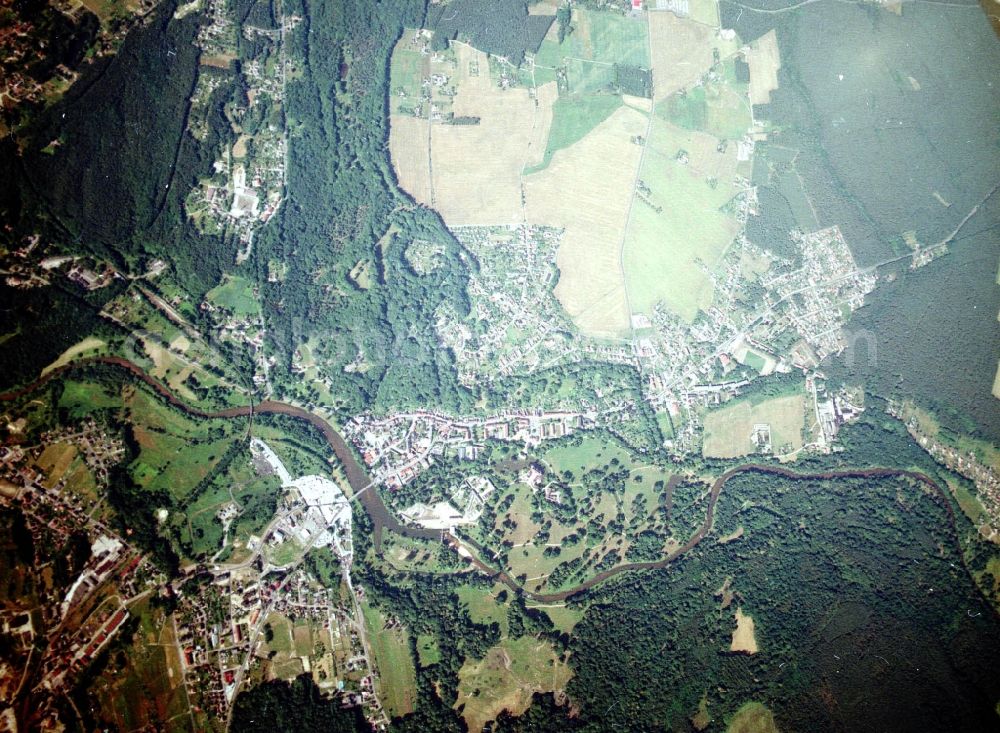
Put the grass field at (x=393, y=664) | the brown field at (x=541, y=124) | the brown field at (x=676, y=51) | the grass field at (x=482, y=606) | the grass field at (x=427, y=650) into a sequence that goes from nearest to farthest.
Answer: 1. the grass field at (x=393, y=664)
2. the grass field at (x=427, y=650)
3. the grass field at (x=482, y=606)
4. the brown field at (x=541, y=124)
5. the brown field at (x=676, y=51)

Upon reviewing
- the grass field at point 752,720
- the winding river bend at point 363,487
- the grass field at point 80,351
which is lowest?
the grass field at point 752,720

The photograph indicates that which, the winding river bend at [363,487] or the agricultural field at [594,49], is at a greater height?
the agricultural field at [594,49]

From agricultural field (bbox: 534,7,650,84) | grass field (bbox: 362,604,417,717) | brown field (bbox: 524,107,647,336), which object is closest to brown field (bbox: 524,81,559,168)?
brown field (bbox: 524,107,647,336)

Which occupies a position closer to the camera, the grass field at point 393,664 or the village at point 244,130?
the grass field at point 393,664

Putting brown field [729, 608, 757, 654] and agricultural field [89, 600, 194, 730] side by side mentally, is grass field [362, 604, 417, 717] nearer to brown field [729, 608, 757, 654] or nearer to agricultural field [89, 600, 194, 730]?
agricultural field [89, 600, 194, 730]

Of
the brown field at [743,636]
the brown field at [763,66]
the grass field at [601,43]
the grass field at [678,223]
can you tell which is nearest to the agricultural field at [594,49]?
the grass field at [601,43]

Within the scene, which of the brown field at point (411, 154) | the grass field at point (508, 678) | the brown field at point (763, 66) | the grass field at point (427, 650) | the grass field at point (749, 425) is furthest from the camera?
the brown field at point (763, 66)

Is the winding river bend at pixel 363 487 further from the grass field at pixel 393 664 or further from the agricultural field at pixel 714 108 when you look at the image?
the agricultural field at pixel 714 108
